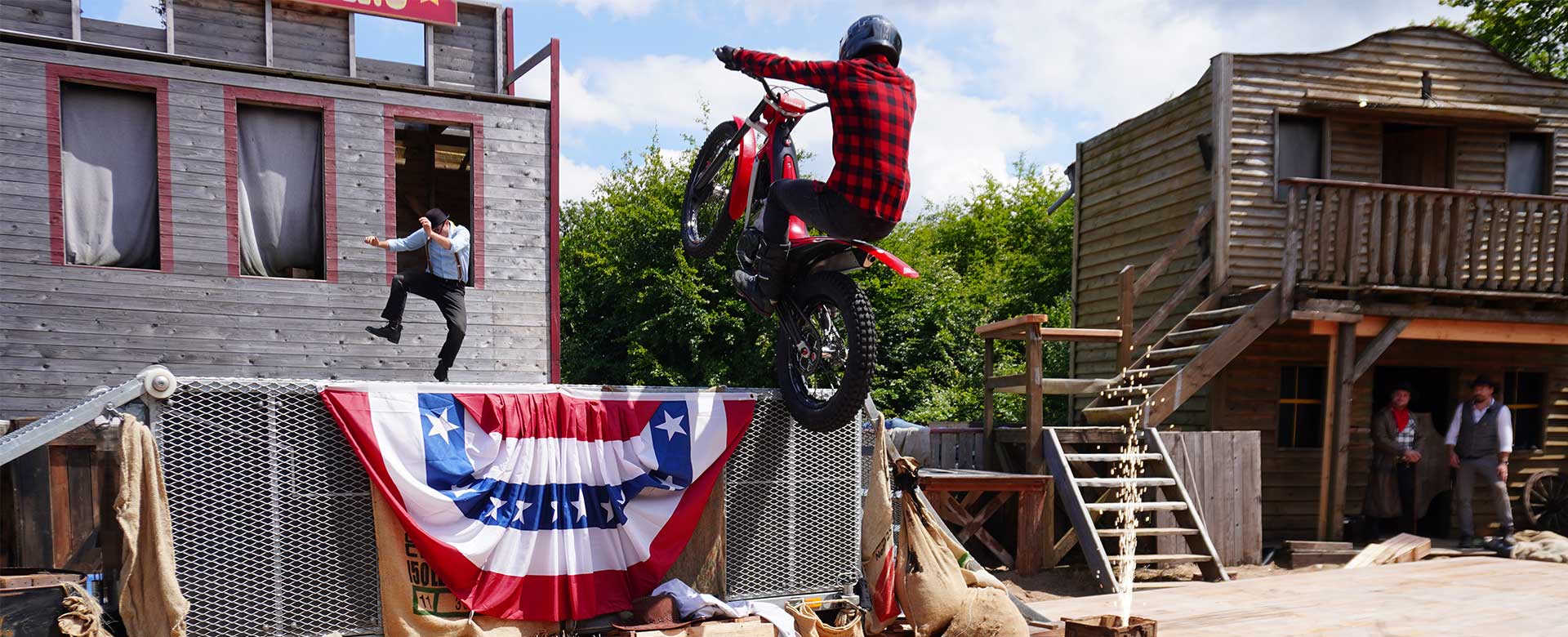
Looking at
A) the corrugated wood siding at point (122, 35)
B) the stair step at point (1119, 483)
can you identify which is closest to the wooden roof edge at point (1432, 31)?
the stair step at point (1119, 483)

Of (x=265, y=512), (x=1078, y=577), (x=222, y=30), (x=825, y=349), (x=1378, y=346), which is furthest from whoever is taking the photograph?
(x=1378, y=346)

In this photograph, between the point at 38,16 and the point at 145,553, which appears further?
the point at 38,16

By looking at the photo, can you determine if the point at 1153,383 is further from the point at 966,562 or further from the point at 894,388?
the point at 894,388

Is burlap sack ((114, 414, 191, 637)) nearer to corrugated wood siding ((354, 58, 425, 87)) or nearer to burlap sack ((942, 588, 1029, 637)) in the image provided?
burlap sack ((942, 588, 1029, 637))

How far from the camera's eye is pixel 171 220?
9453 millimetres

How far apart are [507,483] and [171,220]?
544 centimetres

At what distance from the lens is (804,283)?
6.39m

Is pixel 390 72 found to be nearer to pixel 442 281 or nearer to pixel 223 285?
pixel 223 285

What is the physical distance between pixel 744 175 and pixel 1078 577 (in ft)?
20.0

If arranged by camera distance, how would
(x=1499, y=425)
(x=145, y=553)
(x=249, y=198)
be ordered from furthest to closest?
(x=1499, y=425), (x=249, y=198), (x=145, y=553)

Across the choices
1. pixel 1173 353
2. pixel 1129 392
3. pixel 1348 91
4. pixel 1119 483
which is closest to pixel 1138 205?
Answer: pixel 1348 91

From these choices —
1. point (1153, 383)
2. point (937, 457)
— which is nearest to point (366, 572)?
point (937, 457)

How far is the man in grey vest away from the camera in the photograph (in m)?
11.7

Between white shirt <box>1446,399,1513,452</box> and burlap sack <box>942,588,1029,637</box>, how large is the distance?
7.83 m
